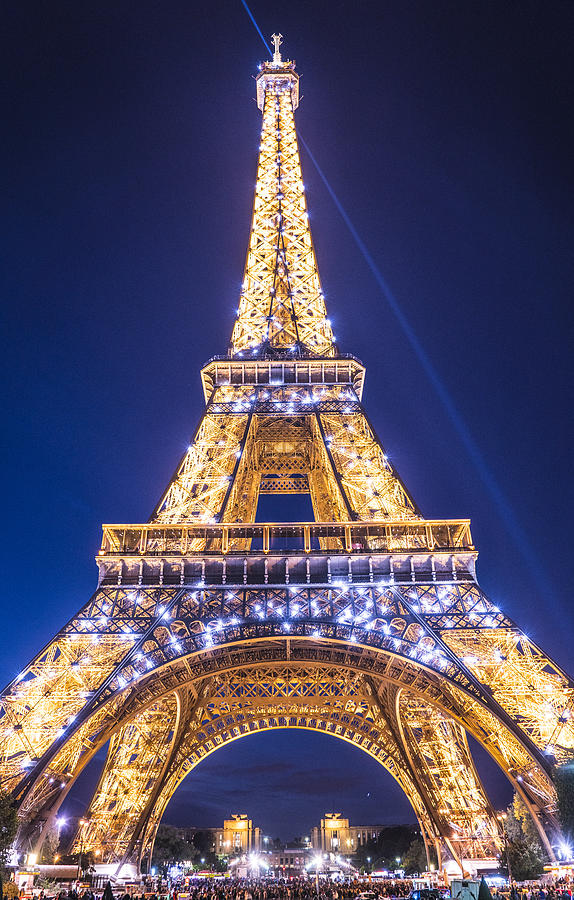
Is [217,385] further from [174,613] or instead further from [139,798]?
[139,798]

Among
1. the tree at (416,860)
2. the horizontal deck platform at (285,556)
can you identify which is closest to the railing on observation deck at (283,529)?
the horizontal deck platform at (285,556)

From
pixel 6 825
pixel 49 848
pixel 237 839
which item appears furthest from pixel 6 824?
pixel 237 839

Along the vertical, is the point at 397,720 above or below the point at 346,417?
below

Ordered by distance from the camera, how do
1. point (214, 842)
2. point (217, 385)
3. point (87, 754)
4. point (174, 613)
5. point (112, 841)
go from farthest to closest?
1. point (214, 842)
2. point (217, 385)
3. point (112, 841)
4. point (174, 613)
5. point (87, 754)

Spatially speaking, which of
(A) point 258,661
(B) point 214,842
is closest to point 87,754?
(A) point 258,661

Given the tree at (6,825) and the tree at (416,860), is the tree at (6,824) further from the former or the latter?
the tree at (416,860)

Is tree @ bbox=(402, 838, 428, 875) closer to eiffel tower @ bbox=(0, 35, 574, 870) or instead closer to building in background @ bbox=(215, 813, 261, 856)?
eiffel tower @ bbox=(0, 35, 574, 870)

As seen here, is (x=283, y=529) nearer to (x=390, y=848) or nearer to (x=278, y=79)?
(x=278, y=79)
